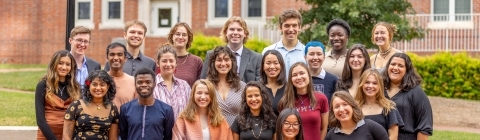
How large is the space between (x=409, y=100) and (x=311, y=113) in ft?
2.97

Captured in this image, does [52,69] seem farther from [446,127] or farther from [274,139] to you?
[446,127]

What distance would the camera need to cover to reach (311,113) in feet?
22.3

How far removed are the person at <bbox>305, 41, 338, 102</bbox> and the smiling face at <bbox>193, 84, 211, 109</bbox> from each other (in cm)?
113

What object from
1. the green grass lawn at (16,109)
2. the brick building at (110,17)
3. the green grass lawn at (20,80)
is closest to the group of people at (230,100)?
the green grass lawn at (16,109)

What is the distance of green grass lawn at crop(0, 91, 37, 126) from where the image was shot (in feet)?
39.9

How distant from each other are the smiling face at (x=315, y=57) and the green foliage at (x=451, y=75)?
1169cm

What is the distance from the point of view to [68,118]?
6547 mm

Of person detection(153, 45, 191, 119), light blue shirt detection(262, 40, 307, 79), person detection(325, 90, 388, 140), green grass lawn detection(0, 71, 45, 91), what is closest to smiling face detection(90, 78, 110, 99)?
person detection(153, 45, 191, 119)

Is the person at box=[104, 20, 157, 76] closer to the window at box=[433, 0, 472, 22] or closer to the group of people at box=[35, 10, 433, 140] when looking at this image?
the group of people at box=[35, 10, 433, 140]

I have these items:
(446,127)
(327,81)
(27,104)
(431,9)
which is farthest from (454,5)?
(327,81)

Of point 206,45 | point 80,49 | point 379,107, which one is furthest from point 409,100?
point 206,45

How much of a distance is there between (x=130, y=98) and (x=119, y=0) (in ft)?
58.1

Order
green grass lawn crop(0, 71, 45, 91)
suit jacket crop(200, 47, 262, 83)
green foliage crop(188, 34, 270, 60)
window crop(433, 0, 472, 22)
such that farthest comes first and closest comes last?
1. window crop(433, 0, 472, 22)
2. green foliage crop(188, 34, 270, 60)
3. green grass lawn crop(0, 71, 45, 91)
4. suit jacket crop(200, 47, 262, 83)

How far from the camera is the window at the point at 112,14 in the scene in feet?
79.6
